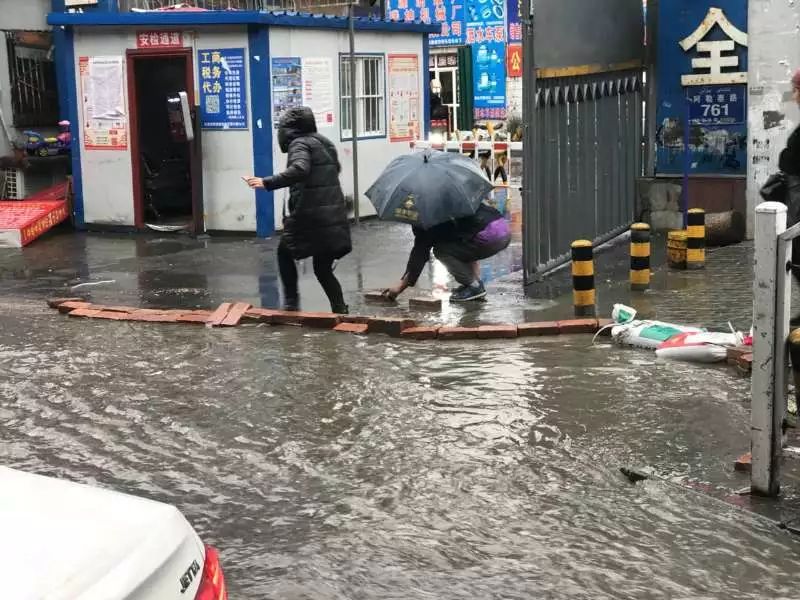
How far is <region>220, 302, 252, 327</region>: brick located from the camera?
31.4 feet

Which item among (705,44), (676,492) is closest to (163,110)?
(705,44)

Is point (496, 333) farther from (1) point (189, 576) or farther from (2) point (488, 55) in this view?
(2) point (488, 55)

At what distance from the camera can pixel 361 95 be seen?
1666 centimetres

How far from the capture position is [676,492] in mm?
5605

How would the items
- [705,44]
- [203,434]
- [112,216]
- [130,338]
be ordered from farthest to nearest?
[112,216] < [705,44] < [130,338] < [203,434]

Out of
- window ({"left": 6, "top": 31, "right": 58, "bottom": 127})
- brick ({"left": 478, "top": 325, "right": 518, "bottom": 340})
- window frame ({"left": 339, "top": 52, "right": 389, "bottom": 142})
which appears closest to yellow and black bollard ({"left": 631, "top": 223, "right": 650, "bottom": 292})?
brick ({"left": 478, "top": 325, "right": 518, "bottom": 340})

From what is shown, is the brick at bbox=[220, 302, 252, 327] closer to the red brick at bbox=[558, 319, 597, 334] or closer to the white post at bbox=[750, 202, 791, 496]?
the red brick at bbox=[558, 319, 597, 334]

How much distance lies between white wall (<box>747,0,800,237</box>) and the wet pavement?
304 cm

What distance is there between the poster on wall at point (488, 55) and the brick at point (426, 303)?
1853 centimetres

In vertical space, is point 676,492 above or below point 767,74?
below

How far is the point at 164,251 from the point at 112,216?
2164mm

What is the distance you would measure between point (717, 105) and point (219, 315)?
7.24 meters

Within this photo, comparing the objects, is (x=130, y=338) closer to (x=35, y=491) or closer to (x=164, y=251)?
(x=164, y=251)

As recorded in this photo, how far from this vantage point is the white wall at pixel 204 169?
14.9 metres
